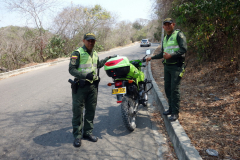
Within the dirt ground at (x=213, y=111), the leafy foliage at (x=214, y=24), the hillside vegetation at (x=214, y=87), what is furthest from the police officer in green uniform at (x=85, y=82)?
the leafy foliage at (x=214, y=24)

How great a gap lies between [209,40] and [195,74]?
1339 millimetres

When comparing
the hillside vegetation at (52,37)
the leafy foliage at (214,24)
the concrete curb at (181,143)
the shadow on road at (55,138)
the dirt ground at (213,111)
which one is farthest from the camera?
the hillside vegetation at (52,37)

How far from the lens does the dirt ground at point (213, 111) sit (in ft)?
9.16

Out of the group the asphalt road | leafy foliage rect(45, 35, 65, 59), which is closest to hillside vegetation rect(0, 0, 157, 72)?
leafy foliage rect(45, 35, 65, 59)

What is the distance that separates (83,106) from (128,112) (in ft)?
2.84

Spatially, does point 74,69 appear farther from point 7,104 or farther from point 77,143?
point 7,104

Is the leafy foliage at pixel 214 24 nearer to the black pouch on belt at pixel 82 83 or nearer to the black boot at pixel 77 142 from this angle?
the black pouch on belt at pixel 82 83

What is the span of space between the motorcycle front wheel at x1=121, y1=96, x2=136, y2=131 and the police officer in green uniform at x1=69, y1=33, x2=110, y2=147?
0.57 meters

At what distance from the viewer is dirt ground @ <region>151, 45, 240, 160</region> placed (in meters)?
2.79

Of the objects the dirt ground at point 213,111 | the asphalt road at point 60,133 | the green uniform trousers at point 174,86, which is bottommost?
the asphalt road at point 60,133

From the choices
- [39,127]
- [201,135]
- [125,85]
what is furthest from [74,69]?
[201,135]

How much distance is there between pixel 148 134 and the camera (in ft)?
12.0

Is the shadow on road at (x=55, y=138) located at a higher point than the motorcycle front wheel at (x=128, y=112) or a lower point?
lower

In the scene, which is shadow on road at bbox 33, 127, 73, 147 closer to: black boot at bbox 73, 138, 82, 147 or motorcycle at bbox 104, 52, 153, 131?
black boot at bbox 73, 138, 82, 147
